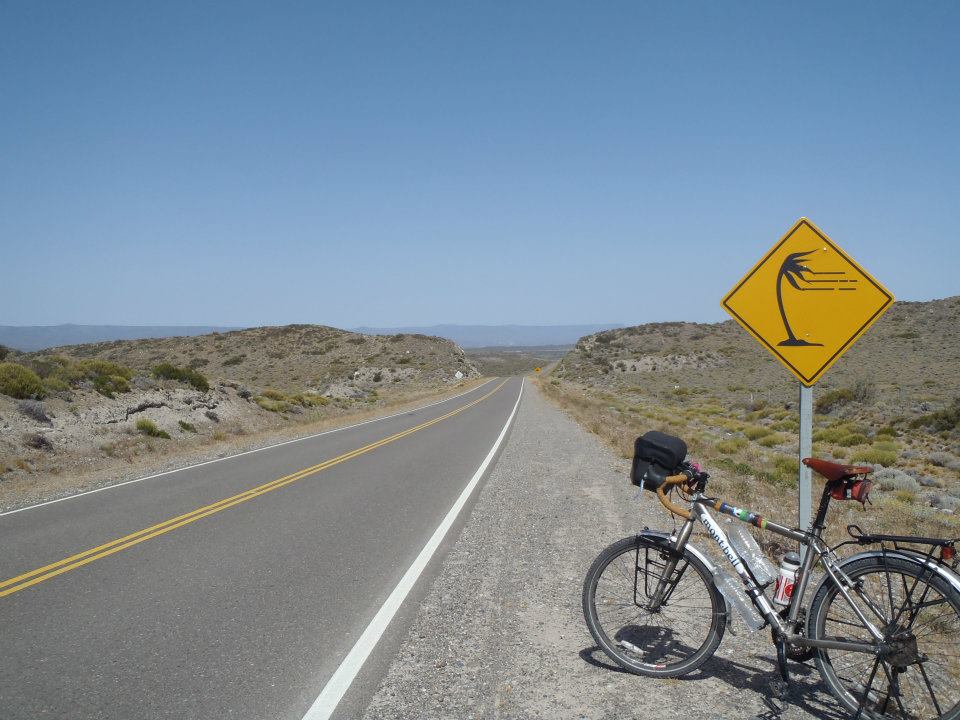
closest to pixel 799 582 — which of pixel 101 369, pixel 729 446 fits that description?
pixel 729 446

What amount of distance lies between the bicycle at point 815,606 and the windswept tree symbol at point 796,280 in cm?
130

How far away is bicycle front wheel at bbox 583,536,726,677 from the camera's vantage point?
409 cm

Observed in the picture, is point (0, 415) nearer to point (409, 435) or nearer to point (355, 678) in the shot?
point (409, 435)

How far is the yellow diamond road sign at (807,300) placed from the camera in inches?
186

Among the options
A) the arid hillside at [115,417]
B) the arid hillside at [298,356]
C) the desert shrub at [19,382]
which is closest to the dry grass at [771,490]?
the arid hillside at [115,417]

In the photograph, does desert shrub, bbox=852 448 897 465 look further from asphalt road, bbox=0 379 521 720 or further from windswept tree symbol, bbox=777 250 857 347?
windswept tree symbol, bbox=777 250 857 347

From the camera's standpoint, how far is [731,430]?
26.0 meters

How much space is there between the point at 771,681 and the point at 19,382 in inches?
833

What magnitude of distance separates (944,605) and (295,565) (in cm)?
561

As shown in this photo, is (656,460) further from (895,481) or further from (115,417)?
(115,417)

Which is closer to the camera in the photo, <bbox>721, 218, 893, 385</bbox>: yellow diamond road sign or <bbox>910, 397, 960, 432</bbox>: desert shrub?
<bbox>721, 218, 893, 385</bbox>: yellow diamond road sign

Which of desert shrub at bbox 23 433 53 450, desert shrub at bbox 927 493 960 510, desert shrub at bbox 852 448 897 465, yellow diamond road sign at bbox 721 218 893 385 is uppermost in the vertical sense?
yellow diamond road sign at bbox 721 218 893 385

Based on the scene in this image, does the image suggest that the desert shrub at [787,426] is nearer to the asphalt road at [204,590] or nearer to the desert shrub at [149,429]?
the asphalt road at [204,590]

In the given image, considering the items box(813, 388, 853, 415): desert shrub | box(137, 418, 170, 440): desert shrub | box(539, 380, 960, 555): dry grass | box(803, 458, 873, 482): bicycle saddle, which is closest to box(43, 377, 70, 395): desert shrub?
box(137, 418, 170, 440): desert shrub
